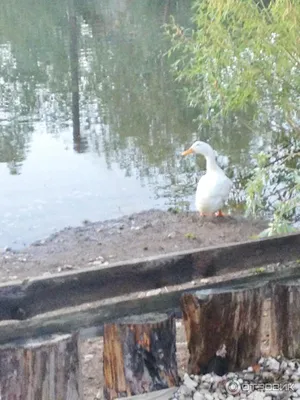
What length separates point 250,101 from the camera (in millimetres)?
7254

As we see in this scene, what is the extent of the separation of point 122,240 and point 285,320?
4.10 metres

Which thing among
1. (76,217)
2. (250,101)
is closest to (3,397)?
(250,101)

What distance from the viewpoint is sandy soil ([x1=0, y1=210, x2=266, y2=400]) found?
6.89 m

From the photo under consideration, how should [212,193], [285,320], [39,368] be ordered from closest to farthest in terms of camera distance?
1. [39,368]
2. [285,320]
3. [212,193]

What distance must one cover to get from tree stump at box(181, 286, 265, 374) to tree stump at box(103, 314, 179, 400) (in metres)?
0.13

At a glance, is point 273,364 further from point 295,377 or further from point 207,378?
point 207,378

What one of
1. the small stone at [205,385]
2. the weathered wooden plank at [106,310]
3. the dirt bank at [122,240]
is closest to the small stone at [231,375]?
the small stone at [205,385]

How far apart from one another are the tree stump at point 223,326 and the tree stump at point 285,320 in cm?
11

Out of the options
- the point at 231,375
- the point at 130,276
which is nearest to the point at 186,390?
the point at 231,375

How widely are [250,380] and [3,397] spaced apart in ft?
4.01

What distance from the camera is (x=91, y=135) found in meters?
12.0

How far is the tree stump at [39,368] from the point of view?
2912 mm

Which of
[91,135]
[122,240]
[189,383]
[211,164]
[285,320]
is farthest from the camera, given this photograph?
[91,135]

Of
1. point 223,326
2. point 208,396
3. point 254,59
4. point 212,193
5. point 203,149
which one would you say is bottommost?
point 208,396
